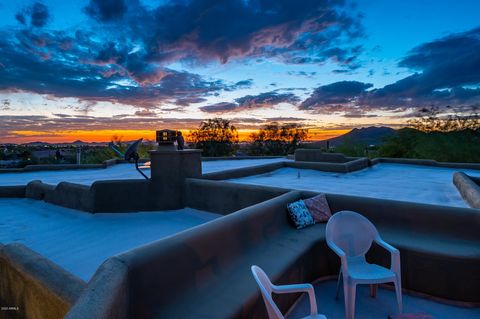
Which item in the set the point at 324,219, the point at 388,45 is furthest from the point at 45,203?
the point at 388,45

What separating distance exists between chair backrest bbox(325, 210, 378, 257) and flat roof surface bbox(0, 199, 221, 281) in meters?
2.98

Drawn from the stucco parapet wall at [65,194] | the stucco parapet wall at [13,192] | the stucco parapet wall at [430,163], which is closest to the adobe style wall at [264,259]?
the stucco parapet wall at [65,194]

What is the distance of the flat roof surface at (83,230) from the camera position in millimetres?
3980

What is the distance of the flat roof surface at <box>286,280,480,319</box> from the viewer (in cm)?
254

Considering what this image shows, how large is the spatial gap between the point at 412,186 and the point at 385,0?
19.5 ft

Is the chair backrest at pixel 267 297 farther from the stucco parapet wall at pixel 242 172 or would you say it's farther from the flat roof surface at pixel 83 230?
the stucco parapet wall at pixel 242 172

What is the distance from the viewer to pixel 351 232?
9.86 feet

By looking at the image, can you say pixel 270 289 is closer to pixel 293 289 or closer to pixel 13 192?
pixel 293 289

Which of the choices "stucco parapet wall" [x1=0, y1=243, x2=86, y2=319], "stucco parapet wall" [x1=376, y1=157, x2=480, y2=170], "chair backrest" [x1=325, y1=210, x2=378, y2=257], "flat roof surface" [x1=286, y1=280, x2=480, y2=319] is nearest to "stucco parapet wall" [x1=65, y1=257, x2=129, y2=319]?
"stucco parapet wall" [x1=0, y1=243, x2=86, y2=319]

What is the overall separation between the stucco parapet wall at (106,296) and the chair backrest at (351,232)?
6.98ft

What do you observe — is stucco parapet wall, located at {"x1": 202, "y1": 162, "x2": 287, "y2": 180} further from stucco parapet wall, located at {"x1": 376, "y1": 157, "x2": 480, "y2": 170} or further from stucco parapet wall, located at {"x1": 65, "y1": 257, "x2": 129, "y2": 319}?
stucco parapet wall, located at {"x1": 65, "y1": 257, "x2": 129, "y2": 319}

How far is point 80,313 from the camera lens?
1364 mm

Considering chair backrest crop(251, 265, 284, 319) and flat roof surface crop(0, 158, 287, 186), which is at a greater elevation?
chair backrest crop(251, 265, 284, 319)

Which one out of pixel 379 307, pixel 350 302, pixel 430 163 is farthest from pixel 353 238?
pixel 430 163
